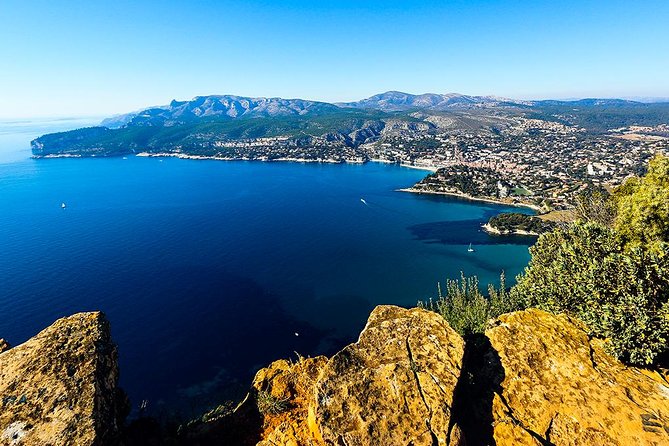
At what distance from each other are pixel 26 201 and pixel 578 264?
18258cm

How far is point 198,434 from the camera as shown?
1089cm

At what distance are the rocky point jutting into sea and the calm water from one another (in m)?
8.97

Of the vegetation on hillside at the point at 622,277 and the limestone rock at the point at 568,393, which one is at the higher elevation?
the vegetation on hillside at the point at 622,277

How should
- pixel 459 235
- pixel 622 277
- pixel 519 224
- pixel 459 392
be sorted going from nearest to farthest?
1. pixel 459 392
2. pixel 622 277
3. pixel 519 224
4. pixel 459 235

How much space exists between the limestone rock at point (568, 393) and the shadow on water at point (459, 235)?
281ft

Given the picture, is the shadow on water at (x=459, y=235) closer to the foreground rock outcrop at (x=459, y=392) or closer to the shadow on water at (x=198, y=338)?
the shadow on water at (x=198, y=338)

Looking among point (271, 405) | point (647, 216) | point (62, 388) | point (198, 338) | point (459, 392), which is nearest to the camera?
point (62, 388)

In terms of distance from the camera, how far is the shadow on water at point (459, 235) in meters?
94.4

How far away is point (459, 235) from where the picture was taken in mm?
99812

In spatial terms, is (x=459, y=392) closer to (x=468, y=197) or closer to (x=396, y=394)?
(x=396, y=394)

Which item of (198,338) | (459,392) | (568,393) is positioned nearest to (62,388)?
(459,392)

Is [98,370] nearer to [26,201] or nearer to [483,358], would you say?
[483,358]

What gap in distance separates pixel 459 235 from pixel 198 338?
74.3m

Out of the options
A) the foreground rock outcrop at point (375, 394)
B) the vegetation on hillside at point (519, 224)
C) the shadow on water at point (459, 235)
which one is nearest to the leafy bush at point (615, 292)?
the foreground rock outcrop at point (375, 394)
